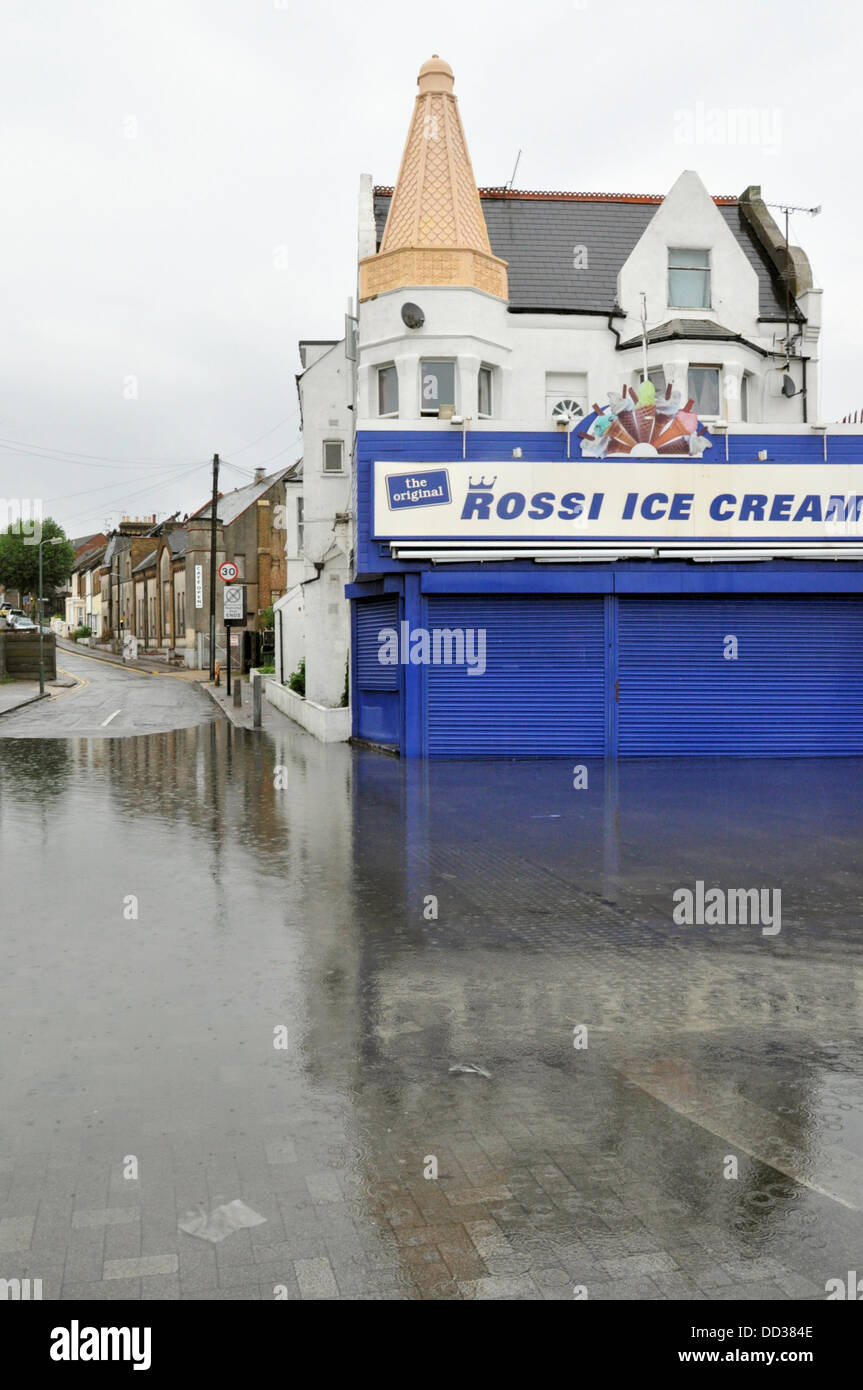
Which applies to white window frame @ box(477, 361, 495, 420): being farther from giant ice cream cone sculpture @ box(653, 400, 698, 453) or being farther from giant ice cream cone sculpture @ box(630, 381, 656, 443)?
giant ice cream cone sculpture @ box(653, 400, 698, 453)

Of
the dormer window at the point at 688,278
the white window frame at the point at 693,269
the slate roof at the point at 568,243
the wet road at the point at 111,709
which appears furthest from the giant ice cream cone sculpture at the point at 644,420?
the wet road at the point at 111,709

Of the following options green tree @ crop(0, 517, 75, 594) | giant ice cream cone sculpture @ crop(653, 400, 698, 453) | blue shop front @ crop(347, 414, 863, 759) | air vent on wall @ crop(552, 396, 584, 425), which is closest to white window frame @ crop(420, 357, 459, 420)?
blue shop front @ crop(347, 414, 863, 759)

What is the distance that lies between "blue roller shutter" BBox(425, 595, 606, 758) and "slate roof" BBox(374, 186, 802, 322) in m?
7.56

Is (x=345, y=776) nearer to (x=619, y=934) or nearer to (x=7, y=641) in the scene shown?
(x=619, y=934)

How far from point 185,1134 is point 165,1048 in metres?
1.11

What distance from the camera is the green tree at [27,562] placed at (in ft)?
311

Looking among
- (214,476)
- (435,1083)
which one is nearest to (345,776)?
(435,1083)

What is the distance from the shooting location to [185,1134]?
15.7 feet

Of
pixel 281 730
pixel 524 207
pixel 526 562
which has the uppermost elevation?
pixel 524 207

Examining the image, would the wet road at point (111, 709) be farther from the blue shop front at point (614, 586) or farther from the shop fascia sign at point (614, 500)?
the shop fascia sign at point (614, 500)

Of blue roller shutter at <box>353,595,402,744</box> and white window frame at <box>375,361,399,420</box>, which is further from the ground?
white window frame at <box>375,361,399,420</box>

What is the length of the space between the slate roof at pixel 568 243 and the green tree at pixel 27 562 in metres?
75.2

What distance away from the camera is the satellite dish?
72.0ft

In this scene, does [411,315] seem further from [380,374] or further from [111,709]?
[111,709]
